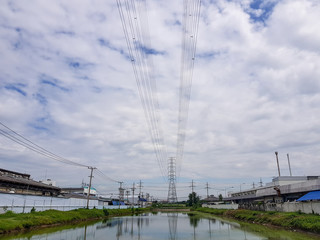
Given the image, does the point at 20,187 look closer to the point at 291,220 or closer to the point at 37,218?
the point at 37,218

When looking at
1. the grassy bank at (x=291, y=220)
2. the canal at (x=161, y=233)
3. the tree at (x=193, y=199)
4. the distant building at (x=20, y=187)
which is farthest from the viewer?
the tree at (x=193, y=199)

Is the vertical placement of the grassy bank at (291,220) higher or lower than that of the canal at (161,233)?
higher

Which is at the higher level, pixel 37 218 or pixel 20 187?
pixel 20 187

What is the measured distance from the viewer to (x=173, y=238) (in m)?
20.5

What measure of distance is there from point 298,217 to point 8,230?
25.8m

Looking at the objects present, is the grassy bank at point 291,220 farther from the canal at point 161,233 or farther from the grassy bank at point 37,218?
the grassy bank at point 37,218

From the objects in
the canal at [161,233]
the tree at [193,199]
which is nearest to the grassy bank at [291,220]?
the canal at [161,233]

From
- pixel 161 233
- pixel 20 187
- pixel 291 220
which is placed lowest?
pixel 161 233

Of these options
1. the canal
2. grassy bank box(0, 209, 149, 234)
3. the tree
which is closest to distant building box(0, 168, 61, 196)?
grassy bank box(0, 209, 149, 234)

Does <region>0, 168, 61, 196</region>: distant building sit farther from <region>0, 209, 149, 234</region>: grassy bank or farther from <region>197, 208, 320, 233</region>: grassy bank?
<region>197, 208, 320, 233</region>: grassy bank

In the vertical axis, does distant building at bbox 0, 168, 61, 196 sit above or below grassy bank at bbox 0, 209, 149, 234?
above

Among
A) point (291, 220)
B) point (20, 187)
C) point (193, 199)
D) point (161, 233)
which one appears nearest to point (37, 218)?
point (161, 233)

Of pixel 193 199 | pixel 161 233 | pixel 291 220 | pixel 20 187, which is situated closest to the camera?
pixel 161 233

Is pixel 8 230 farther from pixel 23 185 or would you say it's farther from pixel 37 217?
pixel 23 185
